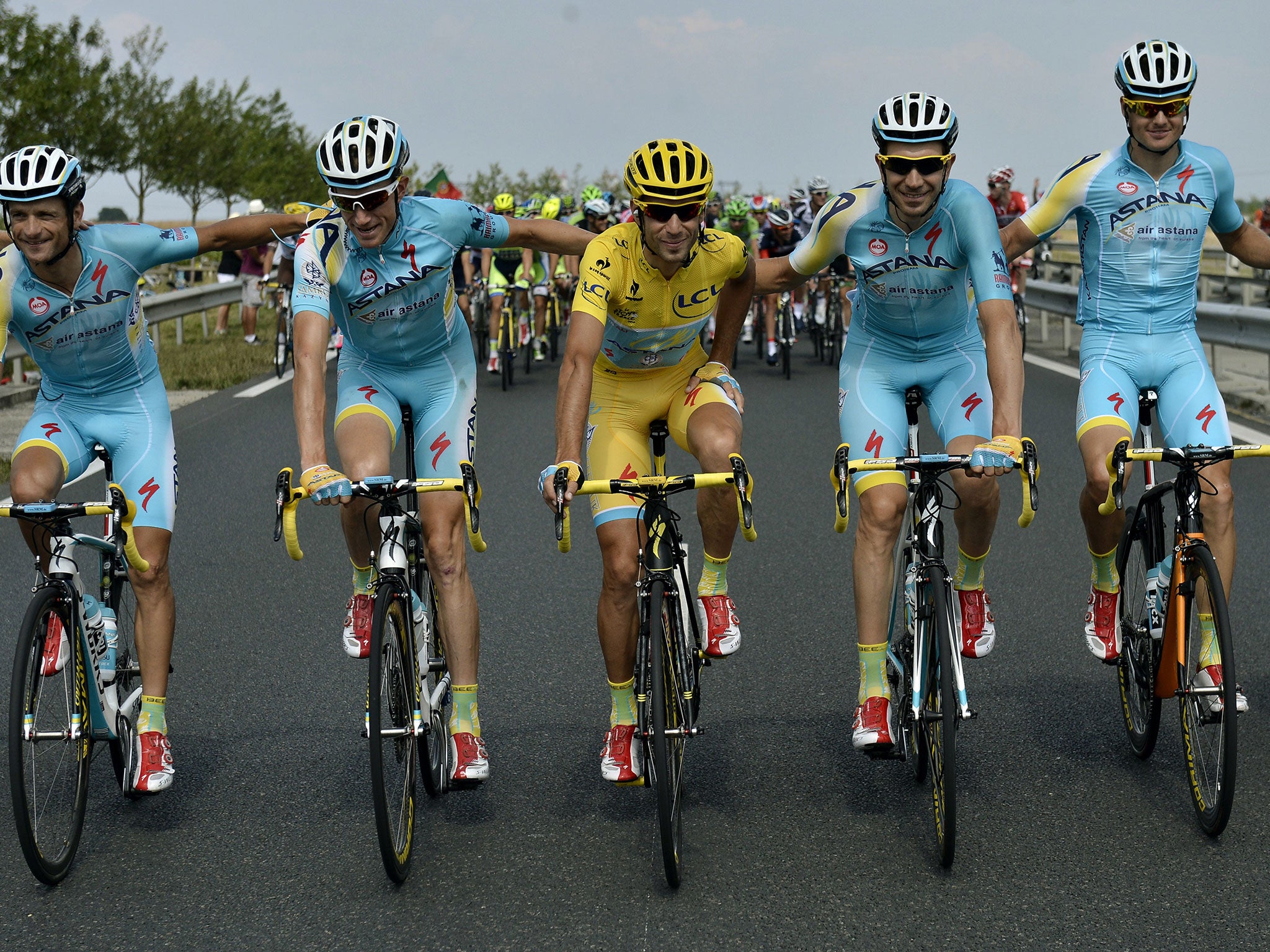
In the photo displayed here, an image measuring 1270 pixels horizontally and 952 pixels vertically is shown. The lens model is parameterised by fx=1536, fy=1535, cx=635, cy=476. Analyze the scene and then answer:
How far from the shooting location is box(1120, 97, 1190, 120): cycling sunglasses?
228 inches

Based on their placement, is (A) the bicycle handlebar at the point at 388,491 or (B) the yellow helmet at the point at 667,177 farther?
(B) the yellow helmet at the point at 667,177

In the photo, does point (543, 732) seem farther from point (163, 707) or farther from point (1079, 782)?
point (1079, 782)

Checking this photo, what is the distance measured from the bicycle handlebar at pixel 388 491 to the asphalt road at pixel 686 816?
102 centimetres

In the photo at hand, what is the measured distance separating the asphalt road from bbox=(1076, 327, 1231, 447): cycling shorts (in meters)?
1.12

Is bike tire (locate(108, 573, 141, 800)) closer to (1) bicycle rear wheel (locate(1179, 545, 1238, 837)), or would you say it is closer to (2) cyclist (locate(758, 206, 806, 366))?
(1) bicycle rear wheel (locate(1179, 545, 1238, 837))

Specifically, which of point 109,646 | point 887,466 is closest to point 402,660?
point 109,646

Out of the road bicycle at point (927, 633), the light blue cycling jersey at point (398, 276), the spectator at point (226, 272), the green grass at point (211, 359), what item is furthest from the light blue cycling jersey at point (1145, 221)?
the spectator at point (226, 272)

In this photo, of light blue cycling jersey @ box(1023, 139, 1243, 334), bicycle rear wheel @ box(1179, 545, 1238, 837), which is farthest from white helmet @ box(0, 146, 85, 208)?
bicycle rear wheel @ box(1179, 545, 1238, 837)

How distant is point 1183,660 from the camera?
506 cm

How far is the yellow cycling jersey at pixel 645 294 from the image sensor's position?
5.31m

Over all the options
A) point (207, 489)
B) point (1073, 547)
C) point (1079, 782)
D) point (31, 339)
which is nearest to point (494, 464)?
point (207, 489)

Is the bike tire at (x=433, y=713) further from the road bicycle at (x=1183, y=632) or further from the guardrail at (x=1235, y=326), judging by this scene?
the guardrail at (x=1235, y=326)

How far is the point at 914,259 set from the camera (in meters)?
5.66

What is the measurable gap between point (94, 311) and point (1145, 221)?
4025 mm
